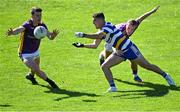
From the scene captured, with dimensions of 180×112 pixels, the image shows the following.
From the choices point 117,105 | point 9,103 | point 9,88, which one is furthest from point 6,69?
point 117,105

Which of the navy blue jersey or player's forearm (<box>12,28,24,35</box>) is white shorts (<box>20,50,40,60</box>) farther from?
player's forearm (<box>12,28,24,35</box>)

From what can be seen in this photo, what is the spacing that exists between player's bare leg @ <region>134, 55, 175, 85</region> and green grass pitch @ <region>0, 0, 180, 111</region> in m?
0.24

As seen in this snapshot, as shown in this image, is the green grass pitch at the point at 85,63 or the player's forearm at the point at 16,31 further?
the player's forearm at the point at 16,31

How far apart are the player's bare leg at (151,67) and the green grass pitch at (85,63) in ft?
0.79

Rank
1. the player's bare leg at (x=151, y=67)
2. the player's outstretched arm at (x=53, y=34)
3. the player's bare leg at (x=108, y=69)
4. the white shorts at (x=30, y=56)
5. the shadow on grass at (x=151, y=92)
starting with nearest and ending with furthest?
the shadow on grass at (x=151, y=92)
the player's bare leg at (x=108, y=69)
the player's bare leg at (x=151, y=67)
the player's outstretched arm at (x=53, y=34)
the white shorts at (x=30, y=56)

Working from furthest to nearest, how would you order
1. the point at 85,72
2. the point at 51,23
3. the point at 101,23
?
the point at 51,23, the point at 85,72, the point at 101,23

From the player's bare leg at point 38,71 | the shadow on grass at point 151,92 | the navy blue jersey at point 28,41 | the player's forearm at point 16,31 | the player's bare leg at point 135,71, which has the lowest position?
the shadow on grass at point 151,92

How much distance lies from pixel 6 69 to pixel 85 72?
99.6 inches

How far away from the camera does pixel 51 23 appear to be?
27.0 metres

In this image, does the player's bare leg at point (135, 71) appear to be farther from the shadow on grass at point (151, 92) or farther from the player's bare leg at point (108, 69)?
the player's bare leg at point (108, 69)

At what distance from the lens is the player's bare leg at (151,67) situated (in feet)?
62.9

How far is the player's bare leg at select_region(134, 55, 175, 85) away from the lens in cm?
1917

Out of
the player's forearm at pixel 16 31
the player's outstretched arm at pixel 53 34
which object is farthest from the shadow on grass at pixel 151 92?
the player's forearm at pixel 16 31

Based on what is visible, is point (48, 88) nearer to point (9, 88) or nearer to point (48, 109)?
point (9, 88)
